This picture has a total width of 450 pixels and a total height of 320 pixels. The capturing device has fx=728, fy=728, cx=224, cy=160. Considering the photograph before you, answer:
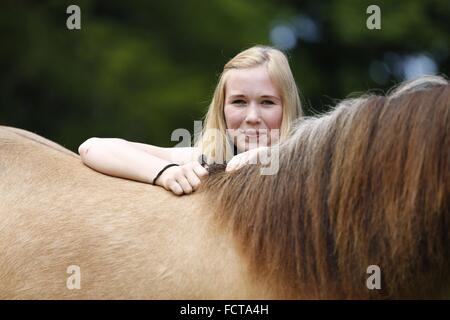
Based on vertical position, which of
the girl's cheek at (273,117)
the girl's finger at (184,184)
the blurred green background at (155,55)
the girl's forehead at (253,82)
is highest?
the blurred green background at (155,55)

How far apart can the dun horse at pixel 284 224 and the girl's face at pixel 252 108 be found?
575mm

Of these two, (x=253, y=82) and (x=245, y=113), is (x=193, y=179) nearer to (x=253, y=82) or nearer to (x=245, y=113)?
(x=245, y=113)

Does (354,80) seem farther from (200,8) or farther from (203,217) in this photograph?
(203,217)

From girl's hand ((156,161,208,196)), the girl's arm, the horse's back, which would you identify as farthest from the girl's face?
the horse's back

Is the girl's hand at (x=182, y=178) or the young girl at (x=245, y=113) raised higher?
the young girl at (x=245, y=113)

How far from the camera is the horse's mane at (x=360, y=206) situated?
106 inches

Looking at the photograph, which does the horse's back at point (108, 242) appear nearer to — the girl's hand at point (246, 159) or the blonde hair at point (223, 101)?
the girl's hand at point (246, 159)

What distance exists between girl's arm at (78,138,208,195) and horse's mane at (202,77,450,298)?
0.26 metres

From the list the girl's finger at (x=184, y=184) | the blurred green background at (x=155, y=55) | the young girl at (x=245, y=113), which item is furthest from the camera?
the blurred green background at (x=155, y=55)

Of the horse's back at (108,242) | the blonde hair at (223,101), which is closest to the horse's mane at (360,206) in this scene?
the horse's back at (108,242)

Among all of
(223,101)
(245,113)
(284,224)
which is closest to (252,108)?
(245,113)

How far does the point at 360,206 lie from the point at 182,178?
813 millimetres

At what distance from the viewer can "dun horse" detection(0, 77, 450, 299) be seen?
2711mm

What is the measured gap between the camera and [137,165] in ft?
10.9
